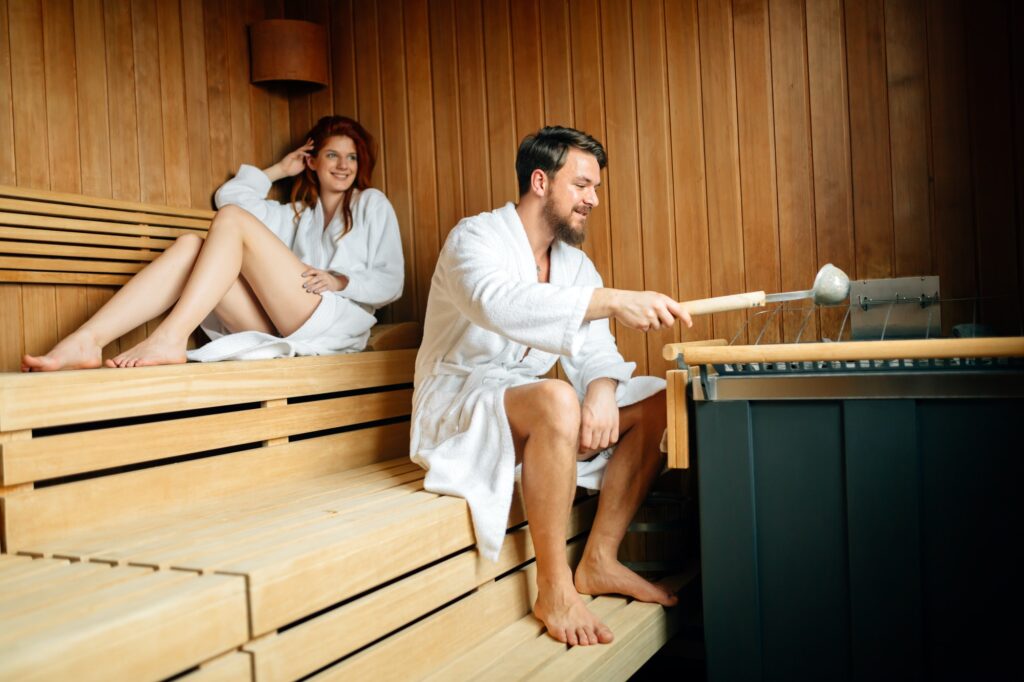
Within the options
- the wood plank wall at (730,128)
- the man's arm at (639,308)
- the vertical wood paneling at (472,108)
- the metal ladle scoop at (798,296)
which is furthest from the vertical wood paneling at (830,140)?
the vertical wood paneling at (472,108)

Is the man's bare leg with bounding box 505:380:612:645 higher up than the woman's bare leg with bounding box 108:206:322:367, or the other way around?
the woman's bare leg with bounding box 108:206:322:367

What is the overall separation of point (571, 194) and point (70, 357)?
3.95 feet

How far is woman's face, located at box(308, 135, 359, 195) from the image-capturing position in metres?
2.82

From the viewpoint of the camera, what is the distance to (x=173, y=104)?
2721 mm

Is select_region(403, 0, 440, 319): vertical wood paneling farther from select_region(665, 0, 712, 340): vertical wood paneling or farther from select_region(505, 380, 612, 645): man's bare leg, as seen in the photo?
select_region(505, 380, 612, 645): man's bare leg

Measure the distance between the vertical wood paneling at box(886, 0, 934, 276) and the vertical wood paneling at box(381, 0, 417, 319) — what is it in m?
1.48

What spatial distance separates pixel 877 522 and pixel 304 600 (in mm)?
1006

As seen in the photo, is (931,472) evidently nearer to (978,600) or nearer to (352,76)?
(978,600)

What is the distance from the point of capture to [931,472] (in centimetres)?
154

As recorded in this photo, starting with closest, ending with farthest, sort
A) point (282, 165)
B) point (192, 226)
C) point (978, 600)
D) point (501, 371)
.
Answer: point (978, 600) → point (501, 371) → point (192, 226) → point (282, 165)

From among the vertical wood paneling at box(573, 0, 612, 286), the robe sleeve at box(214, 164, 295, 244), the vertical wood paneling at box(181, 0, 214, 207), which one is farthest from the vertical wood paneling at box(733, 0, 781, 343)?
the vertical wood paneling at box(181, 0, 214, 207)

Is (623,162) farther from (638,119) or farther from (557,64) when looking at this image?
(557,64)

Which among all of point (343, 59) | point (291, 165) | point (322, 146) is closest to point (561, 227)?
point (322, 146)

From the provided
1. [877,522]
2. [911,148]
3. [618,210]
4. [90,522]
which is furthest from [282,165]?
[877,522]
